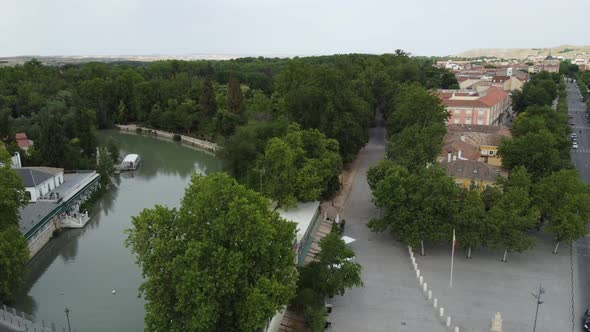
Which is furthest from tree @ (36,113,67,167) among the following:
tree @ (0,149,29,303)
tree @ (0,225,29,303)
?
tree @ (0,225,29,303)

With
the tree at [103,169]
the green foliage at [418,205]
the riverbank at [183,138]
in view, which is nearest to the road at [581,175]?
the green foliage at [418,205]

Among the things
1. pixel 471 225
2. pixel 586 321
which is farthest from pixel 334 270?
pixel 586 321

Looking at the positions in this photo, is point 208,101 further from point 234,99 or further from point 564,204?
point 564,204

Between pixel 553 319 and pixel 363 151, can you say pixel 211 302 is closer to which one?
pixel 553 319

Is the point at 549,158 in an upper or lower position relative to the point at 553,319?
upper

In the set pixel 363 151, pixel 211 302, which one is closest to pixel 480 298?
pixel 211 302

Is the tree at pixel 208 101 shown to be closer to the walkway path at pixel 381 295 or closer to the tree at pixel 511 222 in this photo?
the walkway path at pixel 381 295
